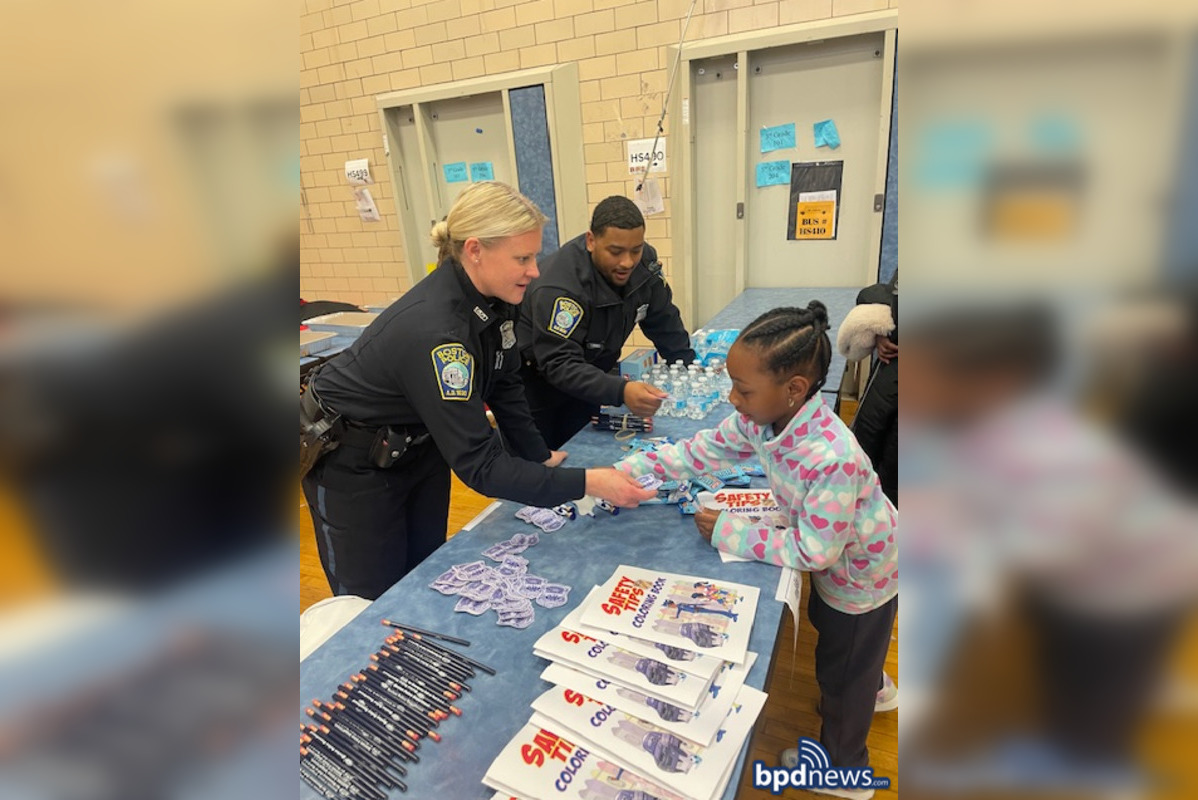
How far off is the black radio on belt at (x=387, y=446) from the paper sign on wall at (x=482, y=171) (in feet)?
12.9

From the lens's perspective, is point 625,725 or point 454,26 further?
point 454,26

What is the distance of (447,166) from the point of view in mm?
5238

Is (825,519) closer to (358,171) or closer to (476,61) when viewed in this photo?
(476,61)

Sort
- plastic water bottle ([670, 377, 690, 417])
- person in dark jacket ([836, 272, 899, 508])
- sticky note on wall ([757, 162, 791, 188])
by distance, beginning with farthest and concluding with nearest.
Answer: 1. sticky note on wall ([757, 162, 791, 188])
2. plastic water bottle ([670, 377, 690, 417])
3. person in dark jacket ([836, 272, 899, 508])

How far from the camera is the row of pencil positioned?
916 mm

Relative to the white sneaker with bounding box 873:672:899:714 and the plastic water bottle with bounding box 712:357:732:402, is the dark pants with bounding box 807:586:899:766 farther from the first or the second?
the plastic water bottle with bounding box 712:357:732:402

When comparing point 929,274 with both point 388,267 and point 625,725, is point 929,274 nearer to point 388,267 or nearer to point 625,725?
point 625,725

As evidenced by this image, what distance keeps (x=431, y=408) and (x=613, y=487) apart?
460 millimetres

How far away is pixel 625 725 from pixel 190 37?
0.96 metres

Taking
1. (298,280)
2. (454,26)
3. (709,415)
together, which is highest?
(454,26)

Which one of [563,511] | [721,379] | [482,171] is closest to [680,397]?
[721,379]

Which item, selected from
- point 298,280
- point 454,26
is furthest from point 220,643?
point 454,26

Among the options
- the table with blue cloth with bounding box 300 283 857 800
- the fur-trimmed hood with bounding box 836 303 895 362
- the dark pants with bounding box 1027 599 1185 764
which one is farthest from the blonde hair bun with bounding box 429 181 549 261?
the dark pants with bounding box 1027 599 1185 764

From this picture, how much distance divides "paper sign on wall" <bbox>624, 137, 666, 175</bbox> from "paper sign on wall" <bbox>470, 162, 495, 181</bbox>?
4.14 feet
